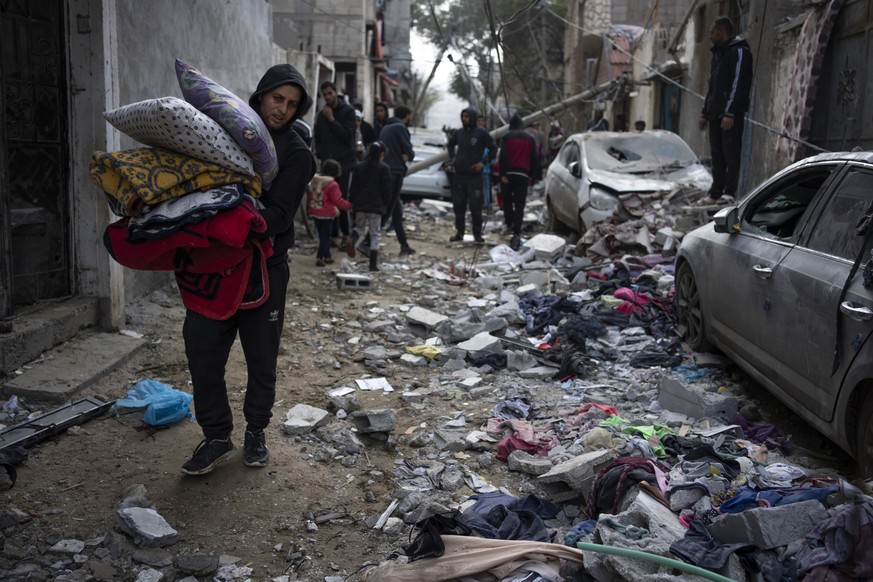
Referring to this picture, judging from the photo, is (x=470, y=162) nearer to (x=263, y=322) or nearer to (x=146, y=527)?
(x=263, y=322)

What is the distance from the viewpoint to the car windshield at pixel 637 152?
39.3 feet

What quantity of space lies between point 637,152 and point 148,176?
1015 cm

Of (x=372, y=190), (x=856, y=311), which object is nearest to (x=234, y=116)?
(x=856, y=311)

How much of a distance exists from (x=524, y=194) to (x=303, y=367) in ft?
24.7

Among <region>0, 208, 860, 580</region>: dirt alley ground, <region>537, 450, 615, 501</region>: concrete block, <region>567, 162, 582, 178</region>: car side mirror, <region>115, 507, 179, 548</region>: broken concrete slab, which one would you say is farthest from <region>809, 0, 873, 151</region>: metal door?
<region>115, 507, 179, 548</region>: broken concrete slab

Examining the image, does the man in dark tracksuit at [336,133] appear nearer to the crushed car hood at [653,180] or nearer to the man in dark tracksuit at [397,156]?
the man in dark tracksuit at [397,156]

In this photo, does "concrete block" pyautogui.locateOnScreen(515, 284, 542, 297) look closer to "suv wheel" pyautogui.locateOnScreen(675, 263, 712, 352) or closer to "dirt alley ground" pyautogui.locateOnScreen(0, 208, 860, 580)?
"suv wheel" pyautogui.locateOnScreen(675, 263, 712, 352)

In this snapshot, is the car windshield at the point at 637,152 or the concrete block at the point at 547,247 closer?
the concrete block at the point at 547,247

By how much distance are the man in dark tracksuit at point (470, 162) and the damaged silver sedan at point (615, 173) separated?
4.28 feet

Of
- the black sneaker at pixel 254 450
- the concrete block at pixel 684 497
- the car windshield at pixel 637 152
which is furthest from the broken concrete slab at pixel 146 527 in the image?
the car windshield at pixel 637 152

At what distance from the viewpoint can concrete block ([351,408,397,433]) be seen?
Result: 4891mm

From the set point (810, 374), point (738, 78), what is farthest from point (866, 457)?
point (738, 78)

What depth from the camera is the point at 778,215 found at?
5160 millimetres

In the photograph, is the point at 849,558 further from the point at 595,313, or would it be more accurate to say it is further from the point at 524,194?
the point at 524,194
